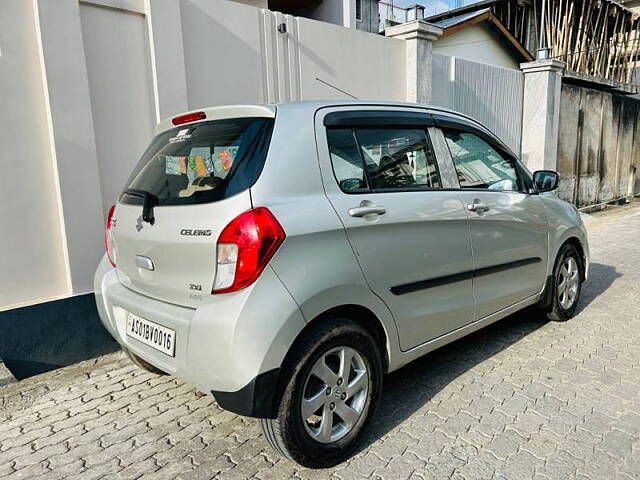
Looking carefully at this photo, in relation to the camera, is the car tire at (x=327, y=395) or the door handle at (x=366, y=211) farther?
the door handle at (x=366, y=211)

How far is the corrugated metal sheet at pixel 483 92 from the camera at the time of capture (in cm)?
745

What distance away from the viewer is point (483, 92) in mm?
8367

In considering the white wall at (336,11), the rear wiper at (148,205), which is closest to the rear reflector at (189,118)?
the rear wiper at (148,205)

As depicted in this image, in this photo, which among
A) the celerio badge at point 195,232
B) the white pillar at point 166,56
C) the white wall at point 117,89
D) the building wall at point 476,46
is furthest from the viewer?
the building wall at point 476,46

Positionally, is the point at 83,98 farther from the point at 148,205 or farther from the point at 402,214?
the point at 402,214

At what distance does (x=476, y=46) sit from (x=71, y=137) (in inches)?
438

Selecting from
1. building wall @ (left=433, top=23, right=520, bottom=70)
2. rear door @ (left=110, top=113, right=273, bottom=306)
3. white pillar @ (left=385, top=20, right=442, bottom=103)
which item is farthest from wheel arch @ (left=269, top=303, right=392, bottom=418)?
building wall @ (left=433, top=23, right=520, bottom=70)

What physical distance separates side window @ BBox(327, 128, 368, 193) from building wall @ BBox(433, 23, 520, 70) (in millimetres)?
9827

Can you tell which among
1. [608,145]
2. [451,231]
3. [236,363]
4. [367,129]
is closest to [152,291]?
[236,363]

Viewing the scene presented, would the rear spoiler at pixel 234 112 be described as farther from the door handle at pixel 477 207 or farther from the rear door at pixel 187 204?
the door handle at pixel 477 207

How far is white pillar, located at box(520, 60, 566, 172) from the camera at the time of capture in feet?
31.0

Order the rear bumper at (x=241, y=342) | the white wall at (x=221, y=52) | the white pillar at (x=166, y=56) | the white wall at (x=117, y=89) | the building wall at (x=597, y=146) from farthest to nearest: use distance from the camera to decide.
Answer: the building wall at (x=597, y=146) → the white wall at (x=221, y=52) → the white pillar at (x=166, y=56) → the white wall at (x=117, y=89) → the rear bumper at (x=241, y=342)

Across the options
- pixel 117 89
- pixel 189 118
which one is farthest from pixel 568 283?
pixel 117 89

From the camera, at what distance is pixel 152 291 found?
2.49m
